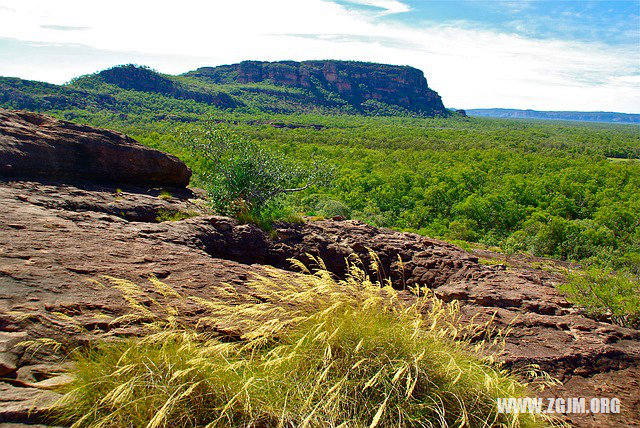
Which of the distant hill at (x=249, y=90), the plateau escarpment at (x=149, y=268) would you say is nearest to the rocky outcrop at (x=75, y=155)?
the plateau escarpment at (x=149, y=268)

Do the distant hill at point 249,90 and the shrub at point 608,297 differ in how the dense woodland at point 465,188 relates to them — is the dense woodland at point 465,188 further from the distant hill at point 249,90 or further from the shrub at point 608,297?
the shrub at point 608,297

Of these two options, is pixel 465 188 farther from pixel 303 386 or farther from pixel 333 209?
pixel 303 386

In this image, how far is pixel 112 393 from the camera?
229 cm

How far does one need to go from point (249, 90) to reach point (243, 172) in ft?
440

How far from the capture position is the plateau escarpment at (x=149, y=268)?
3.15 metres

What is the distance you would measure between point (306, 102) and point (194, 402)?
144553 millimetres

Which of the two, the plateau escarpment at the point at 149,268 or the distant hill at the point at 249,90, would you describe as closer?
the plateau escarpment at the point at 149,268

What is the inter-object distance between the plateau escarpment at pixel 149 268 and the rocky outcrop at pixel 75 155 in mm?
35

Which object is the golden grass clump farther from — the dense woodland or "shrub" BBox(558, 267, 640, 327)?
the dense woodland

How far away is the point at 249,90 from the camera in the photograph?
134500mm

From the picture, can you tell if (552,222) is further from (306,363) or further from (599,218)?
(306,363)

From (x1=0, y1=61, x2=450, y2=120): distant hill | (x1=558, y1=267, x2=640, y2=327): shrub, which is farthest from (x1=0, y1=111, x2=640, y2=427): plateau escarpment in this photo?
(x1=0, y1=61, x2=450, y2=120): distant hill

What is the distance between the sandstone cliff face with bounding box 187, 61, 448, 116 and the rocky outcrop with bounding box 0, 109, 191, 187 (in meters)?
153

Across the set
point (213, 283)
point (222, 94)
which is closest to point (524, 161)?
Result: point (213, 283)
